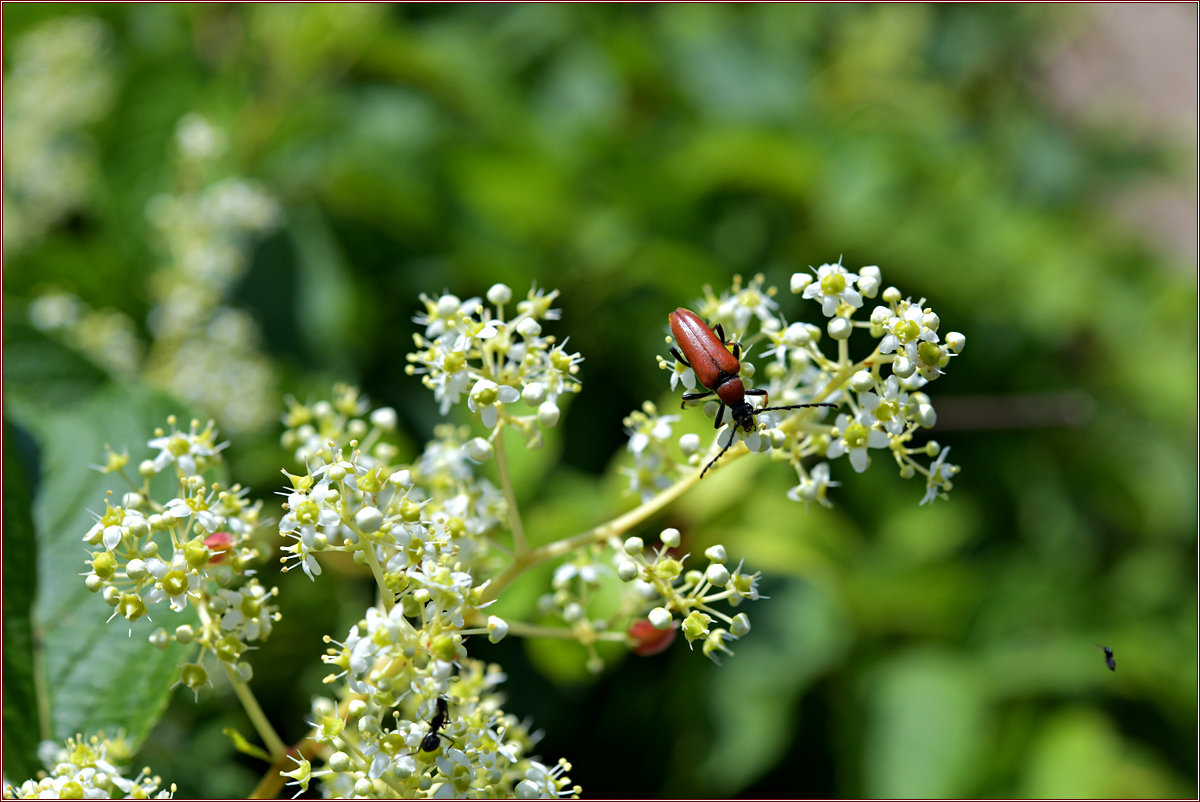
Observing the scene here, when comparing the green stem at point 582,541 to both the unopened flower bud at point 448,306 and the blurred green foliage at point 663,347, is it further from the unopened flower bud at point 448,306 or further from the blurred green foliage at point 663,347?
the blurred green foliage at point 663,347

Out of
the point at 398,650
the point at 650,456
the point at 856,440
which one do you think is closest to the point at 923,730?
the point at 650,456

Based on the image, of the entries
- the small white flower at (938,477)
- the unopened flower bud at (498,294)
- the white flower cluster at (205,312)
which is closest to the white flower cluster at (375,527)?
the unopened flower bud at (498,294)

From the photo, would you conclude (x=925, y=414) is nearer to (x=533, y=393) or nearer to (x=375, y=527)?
(x=533, y=393)

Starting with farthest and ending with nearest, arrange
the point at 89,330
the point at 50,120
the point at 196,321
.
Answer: the point at 50,120 → the point at 196,321 → the point at 89,330

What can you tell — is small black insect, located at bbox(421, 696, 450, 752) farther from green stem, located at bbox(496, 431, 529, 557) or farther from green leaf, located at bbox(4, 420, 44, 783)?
green leaf, located at bbox(4, 420, 44, 783)

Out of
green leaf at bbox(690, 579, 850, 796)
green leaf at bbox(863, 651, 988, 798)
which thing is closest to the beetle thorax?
green leaf at bbox(690, 579, 850, 796)
